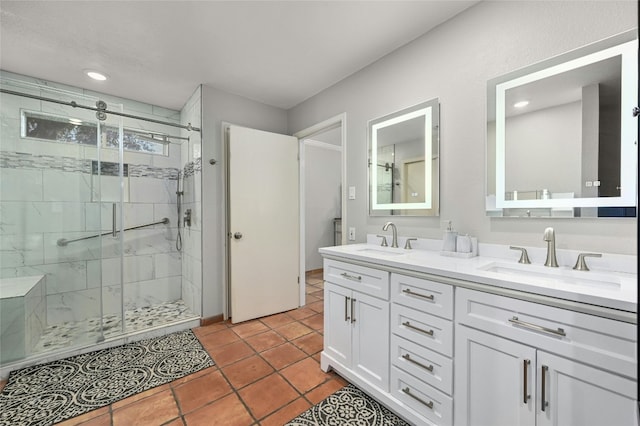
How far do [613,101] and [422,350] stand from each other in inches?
58.1

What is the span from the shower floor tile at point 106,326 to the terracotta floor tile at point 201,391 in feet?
3.64

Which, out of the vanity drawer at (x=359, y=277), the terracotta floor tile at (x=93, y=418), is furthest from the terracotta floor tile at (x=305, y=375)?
the terracotta floor tile at (x=93, y=418)

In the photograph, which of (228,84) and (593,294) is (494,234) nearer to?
(593,294)

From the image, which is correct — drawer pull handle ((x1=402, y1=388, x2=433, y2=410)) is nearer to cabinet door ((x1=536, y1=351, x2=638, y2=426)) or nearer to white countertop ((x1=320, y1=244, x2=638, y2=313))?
cabinet door ((x1=536, y1=351, x2=638, y2=426))

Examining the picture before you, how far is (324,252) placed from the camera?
1.94m

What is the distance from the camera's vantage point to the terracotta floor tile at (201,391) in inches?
63.6

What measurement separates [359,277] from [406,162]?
1.00 m

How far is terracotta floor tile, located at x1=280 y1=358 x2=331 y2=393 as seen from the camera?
5.81 feet

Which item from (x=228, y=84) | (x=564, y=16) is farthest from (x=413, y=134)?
(x=228, y=84)

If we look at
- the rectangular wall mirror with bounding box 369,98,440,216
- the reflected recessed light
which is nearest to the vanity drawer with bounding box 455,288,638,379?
the rectangular wall mirror with bounding box 369,98,440,216

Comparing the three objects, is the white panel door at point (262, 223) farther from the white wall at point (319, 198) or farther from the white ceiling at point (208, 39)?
the white wall at point (319, 198)

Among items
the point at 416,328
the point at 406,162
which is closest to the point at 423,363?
the point at 416,328

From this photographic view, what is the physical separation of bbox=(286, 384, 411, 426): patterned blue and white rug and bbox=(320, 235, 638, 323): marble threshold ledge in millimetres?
827

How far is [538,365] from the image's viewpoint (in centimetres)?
99
